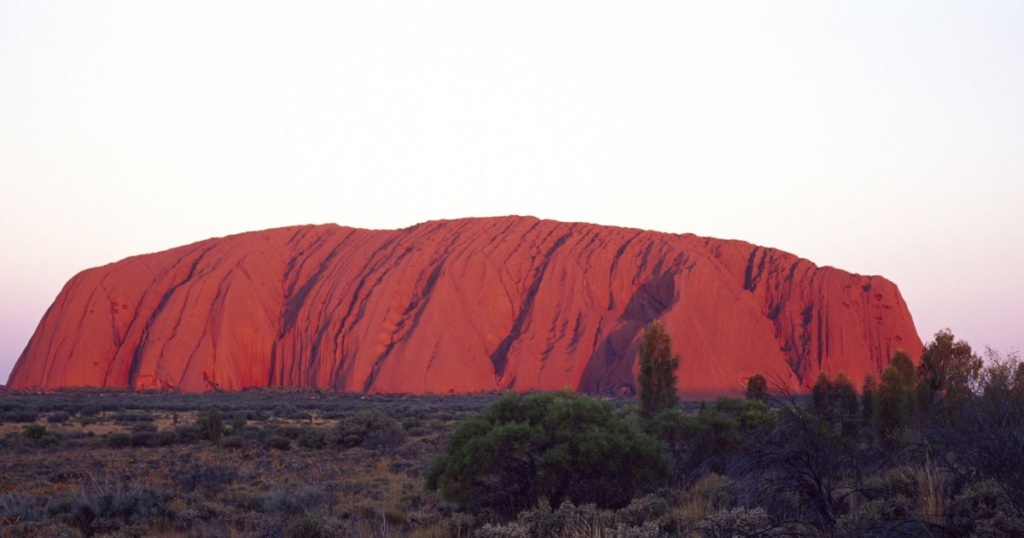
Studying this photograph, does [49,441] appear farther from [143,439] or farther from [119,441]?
[143,439]

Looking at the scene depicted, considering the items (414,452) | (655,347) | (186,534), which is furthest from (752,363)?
(186,534)

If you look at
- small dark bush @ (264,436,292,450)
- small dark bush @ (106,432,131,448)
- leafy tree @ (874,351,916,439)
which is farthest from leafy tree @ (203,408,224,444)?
leafy tree @ (874,351,916,439)

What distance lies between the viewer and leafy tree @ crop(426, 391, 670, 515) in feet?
41.2

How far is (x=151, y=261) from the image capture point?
92375 millimetres

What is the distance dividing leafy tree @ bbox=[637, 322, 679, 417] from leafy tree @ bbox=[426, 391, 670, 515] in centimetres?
1383

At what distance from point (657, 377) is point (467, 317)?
5411cm

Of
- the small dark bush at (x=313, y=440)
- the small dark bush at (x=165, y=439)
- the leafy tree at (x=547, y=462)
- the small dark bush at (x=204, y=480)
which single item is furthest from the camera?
the small dark bush at (x=313, y=440)

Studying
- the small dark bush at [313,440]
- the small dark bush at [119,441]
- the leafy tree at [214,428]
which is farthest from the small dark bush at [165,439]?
the small dark bush at [313,440]

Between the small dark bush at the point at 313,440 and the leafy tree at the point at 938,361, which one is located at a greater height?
the leafy tree at the point at 938,361

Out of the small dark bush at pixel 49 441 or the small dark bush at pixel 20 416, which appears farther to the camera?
the small dark bush at pixel 20 416

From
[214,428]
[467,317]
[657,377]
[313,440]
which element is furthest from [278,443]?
[467,317]

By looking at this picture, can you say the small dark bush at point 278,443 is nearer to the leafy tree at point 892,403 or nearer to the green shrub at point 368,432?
the green shrub at point 368,432

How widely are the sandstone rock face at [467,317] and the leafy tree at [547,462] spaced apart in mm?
59323

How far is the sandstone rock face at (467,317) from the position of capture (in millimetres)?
76375
